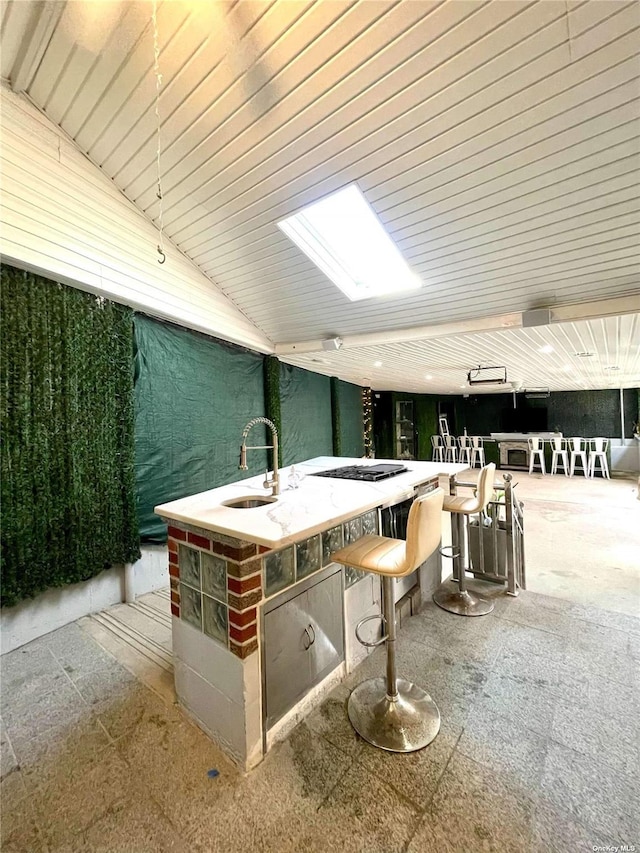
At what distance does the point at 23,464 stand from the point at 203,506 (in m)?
1.53

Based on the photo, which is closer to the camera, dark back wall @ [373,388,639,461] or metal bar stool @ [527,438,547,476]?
metal bar stool @ [527,438,547,476]

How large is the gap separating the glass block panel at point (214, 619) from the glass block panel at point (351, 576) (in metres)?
0.71

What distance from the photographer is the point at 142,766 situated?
1403mm

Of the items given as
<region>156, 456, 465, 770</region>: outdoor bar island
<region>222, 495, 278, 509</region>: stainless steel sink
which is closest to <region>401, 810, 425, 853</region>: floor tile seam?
<region>156, 456, 465, 770</region>: outdoor bar island

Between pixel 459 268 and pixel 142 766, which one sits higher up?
pixel 459 268

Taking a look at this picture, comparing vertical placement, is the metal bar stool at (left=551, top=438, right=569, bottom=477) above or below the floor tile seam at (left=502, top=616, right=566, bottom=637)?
above

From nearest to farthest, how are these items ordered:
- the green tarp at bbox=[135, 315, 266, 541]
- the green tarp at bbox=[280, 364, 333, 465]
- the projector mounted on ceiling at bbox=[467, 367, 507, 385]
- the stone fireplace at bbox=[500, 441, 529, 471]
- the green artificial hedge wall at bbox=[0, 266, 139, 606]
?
the green artificial hedge wall at bbox=[0, 266, 139, 606]
the green tarp at bbox=[135, 315, 266, 541]
the green tarp at bbox=[280, 364, 333, 465]
the projector mounted on ceiling at bbox=[467, 367, 507, 385]
the stone fireplace at bbox=[500, 441, 529, 471]

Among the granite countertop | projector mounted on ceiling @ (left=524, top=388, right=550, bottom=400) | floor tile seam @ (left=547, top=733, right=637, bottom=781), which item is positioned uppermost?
projector mounted on ceiling @ (left=524, top=388, right=550, bottom=400)

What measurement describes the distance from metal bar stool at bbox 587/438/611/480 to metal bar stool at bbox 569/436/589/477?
0.37 ft

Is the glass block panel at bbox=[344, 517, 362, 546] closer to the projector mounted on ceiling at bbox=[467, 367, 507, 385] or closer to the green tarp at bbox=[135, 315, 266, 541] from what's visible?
the green tarp at bbox=[135, 315, 266, 541]

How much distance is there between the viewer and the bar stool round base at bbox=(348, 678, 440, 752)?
1.47 metres

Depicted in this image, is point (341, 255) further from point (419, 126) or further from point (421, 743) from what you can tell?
point (421, 743)

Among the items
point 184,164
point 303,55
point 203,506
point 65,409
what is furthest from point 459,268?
point 65,409

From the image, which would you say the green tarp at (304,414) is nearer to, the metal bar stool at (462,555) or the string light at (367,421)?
the string light at (367,421)
